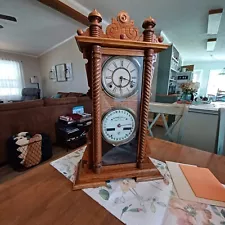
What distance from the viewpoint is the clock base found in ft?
1.52

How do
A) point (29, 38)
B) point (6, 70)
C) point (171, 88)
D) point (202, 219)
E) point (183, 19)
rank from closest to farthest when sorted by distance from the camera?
point (202, 219)
point (183, 19)
point (29, 38)
point (171, 88)
point (6, 70)

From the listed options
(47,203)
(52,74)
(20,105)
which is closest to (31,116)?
(20,105)

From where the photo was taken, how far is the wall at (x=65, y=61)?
3691 mm

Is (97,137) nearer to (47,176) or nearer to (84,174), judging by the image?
(84,174)

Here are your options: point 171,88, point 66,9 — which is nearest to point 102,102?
point 66,9

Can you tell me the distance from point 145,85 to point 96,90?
7.1 inches

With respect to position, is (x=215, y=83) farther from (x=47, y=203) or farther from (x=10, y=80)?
(x=10, y=80)

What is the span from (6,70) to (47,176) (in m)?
5.85

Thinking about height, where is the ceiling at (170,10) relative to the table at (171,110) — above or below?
above

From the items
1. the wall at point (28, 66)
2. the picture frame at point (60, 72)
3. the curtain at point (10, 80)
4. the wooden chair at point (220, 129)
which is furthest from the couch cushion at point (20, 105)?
the wall at point (28, 66)

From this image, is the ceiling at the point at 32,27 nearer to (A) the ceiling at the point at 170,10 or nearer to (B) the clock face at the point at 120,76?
(A) the ceiling at the point at 170,10

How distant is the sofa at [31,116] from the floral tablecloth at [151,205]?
5.63 feet

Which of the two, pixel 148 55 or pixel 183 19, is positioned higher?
pixel 183 19

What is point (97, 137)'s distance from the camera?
1.60 feet
